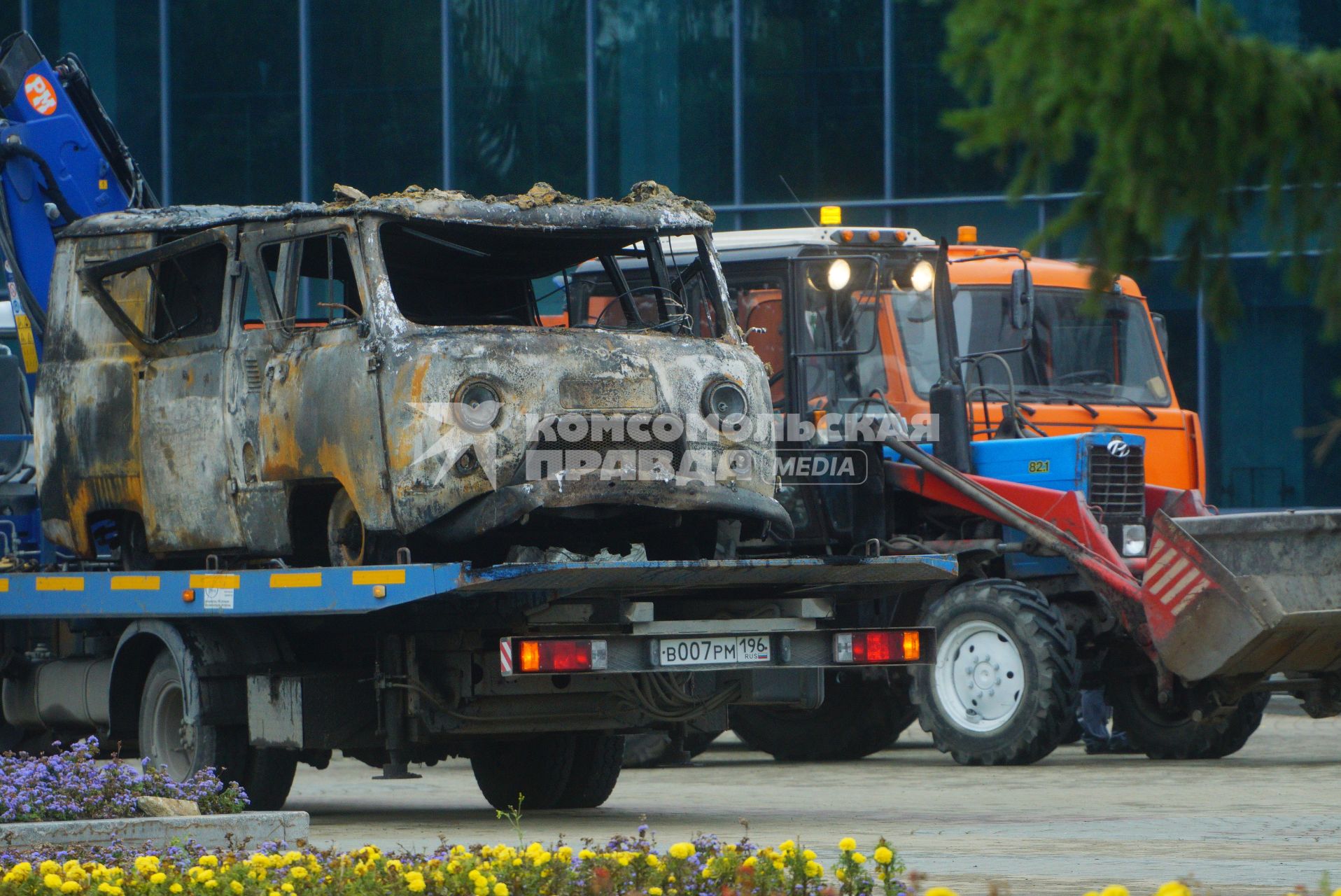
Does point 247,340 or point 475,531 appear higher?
point 247,340

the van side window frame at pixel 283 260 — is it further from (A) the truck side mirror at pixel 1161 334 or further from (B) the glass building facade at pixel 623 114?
(B) the glass building facade at pixel 623 114

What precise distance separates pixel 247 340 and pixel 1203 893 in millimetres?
5167

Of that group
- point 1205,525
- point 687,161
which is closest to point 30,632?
point 1205,525

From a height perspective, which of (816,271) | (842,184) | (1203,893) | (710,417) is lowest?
(1203,893)

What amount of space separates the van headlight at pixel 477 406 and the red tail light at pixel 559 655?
0.94 metres

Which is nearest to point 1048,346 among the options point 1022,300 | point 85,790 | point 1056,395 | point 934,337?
point 1056,395

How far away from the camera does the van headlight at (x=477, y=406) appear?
9.24m

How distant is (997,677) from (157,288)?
18.5 ft

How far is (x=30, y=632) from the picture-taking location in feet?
38.4

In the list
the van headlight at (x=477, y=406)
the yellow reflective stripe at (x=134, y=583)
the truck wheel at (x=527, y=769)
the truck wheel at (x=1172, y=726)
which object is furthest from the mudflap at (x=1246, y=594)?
the yellow reflective stripe at (x=134, y=583)

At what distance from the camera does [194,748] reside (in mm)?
10117

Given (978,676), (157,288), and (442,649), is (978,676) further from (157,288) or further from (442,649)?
(157,288)

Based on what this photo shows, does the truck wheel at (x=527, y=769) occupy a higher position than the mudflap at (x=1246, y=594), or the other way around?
the mudflap at (x=1246, y=594)

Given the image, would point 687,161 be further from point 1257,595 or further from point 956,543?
point 1257,595
